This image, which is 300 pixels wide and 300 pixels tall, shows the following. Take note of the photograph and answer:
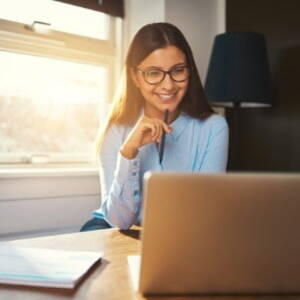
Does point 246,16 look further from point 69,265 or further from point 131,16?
point 69,265

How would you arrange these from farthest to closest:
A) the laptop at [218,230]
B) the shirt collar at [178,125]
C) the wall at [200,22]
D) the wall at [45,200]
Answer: the wall at [200,22] < the wall at [45,200] < the shirt collar at [178,125] < the laptop at [218,230]

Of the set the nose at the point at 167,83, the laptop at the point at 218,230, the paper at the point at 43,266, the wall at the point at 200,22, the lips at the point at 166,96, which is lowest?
the paper at the point at 43,266

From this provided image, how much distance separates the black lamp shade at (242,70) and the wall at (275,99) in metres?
0.19

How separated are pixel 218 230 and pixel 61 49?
1570 millimetres

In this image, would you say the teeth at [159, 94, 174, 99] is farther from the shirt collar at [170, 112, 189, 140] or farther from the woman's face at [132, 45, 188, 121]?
the shirt collar at [170, 112, 189, 140]

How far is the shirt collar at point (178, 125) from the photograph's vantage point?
137 cm

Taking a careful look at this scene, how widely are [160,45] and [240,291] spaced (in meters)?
0.89

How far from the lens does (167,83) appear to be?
1.27 metres

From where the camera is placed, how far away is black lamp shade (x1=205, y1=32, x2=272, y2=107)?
5.86 feet

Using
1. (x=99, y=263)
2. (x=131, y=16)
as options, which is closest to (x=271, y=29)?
(x=131, y=16)

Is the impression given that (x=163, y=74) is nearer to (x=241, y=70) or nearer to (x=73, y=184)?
(x=241, y=70)

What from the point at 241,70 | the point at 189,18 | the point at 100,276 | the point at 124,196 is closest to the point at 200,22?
the point at 189,18

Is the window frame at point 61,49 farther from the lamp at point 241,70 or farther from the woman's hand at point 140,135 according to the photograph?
the woman's hand at point 140,135

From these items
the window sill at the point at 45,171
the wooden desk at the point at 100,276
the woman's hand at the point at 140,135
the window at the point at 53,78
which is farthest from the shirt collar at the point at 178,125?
the window at the point at 53,78
